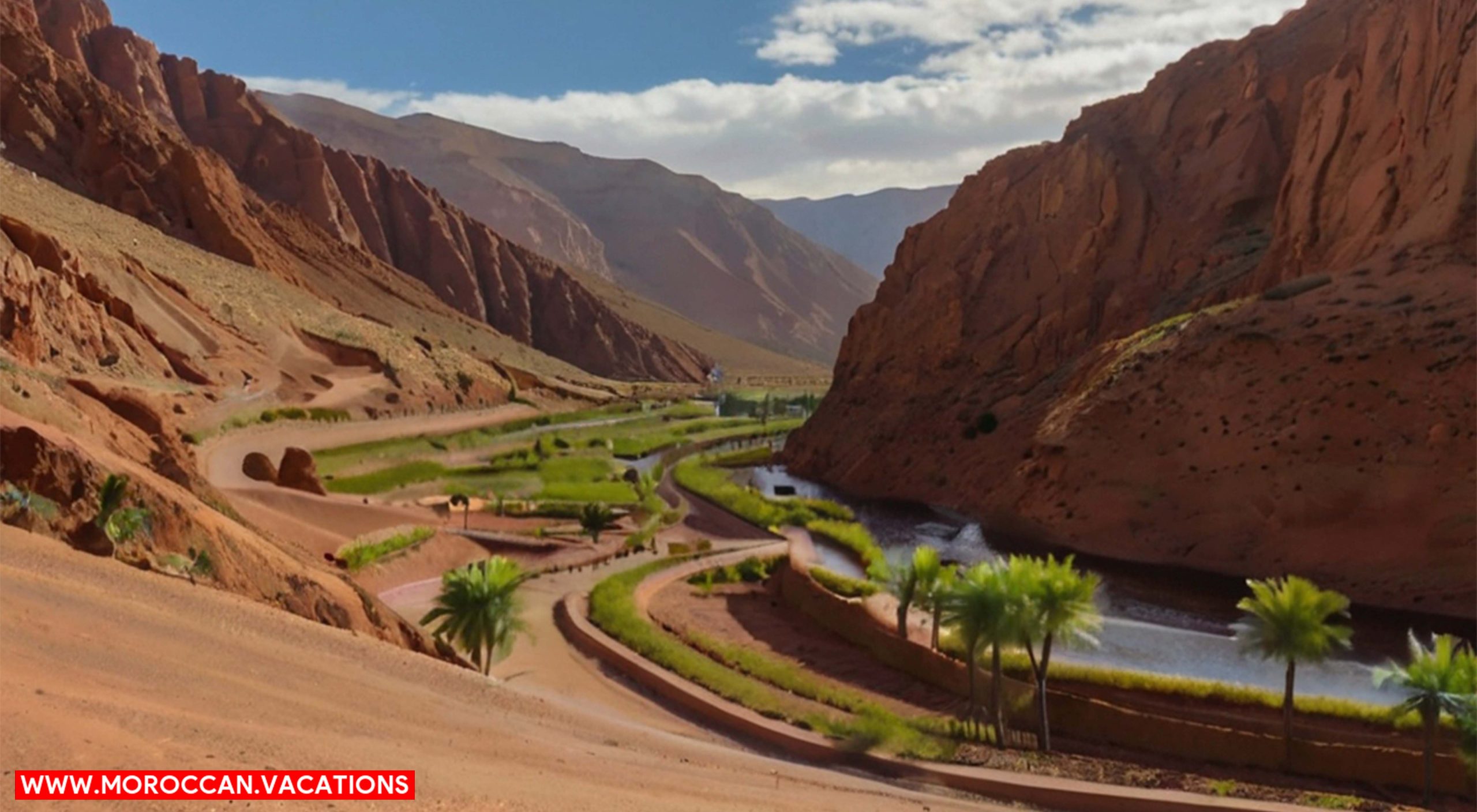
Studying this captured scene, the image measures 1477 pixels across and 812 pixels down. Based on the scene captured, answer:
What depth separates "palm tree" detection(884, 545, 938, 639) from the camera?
24234 millimetres

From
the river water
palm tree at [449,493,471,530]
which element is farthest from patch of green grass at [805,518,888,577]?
palm tree at [449,493,471,530]

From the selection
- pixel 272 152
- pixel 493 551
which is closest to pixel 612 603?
pixel 493 551

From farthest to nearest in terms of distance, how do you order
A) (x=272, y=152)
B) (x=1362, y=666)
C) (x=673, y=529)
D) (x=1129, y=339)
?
(x=272, y=152)
(x=1129, y=339)
(x=673, y=529)
(x=1362, y=666)

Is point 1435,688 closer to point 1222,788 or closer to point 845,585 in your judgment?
point 1222,788

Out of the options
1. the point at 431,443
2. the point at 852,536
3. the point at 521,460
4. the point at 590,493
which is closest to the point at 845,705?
the point at 852,536

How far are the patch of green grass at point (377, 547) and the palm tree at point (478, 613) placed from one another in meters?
7.05

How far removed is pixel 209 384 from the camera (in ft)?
174

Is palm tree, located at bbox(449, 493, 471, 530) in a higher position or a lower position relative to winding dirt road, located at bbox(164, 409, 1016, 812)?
higher

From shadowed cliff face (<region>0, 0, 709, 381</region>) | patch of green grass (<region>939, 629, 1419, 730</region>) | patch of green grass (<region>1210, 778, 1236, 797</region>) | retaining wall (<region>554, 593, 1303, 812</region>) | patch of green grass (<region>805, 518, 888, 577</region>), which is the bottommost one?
retaining wall (<region>554, 593, 1303, 812</region>)

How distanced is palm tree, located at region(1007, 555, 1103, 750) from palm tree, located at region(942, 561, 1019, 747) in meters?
0.21

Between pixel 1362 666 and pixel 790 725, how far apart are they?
45.1 feet

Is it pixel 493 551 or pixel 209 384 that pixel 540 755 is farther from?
pixel 209 384

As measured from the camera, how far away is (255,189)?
11475cm

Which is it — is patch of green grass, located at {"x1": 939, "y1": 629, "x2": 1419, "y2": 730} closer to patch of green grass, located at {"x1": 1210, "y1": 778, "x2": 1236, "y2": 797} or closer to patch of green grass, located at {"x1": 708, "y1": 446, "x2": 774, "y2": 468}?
patch of green grass, located at {"x1": 1210, "y1": 778, "x2": 1236, "y2": 797}
